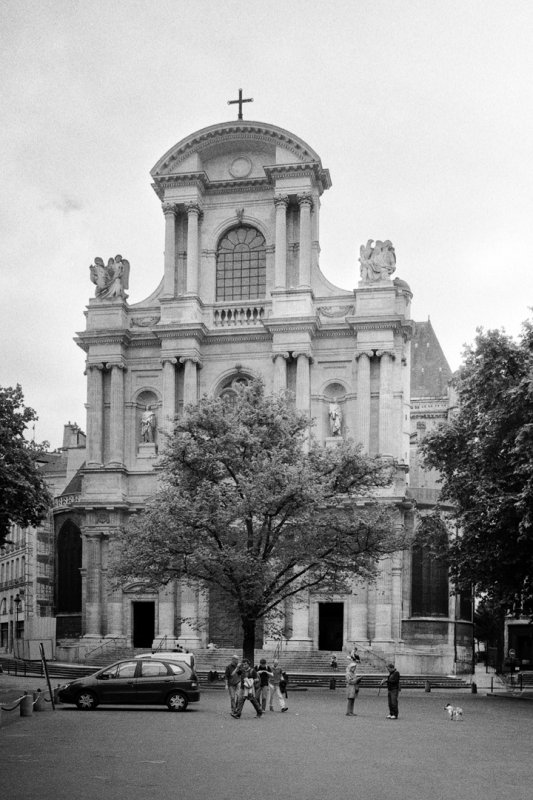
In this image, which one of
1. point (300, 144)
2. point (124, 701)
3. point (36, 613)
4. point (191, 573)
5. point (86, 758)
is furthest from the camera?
point (36, 613)

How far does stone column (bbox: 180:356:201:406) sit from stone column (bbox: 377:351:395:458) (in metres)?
9.98

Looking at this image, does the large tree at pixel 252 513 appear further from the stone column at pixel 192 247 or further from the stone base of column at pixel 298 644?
the stone column at pixel 192 247

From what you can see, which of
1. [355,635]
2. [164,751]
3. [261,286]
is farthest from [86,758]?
[261,286]

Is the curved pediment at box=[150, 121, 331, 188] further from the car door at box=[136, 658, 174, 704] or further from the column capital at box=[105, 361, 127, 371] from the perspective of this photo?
the car door at box=[136, 658, 174, 704]

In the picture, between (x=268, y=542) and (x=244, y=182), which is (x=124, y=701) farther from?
(x=244, y=182)

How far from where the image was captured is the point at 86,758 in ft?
66.6

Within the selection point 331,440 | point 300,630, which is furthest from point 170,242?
point 300,630

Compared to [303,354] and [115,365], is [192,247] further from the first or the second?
[303,354]

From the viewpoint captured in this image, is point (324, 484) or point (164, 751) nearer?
point (164, 751)

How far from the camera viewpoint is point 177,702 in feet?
105

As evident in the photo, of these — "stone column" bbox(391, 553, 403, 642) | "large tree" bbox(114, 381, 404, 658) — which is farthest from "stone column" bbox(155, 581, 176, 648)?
"large tree" bbox(114, 381, 404, 658)

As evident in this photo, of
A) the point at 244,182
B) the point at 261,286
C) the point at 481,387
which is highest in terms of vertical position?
the point at 244,182

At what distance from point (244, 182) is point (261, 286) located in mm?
5905

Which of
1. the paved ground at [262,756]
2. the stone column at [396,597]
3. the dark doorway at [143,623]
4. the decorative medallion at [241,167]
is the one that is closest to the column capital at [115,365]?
the decorative medallion at [241,167]
